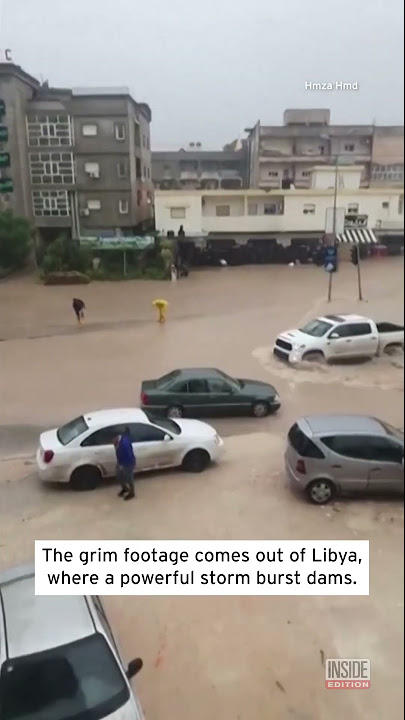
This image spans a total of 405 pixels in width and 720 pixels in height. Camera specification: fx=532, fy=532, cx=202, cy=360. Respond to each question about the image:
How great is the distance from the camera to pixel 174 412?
1.25 m

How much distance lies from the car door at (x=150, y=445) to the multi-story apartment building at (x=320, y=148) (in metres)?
0.60

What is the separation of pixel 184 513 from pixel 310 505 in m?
0.27

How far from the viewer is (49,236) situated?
1.14 m

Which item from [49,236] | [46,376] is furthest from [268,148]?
[46,376]

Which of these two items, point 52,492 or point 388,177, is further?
point 52,492

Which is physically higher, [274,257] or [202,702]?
[274,257]

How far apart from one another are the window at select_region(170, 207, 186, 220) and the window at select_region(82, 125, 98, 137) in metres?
0.22

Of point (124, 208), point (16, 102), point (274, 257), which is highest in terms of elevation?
point (16, 102)

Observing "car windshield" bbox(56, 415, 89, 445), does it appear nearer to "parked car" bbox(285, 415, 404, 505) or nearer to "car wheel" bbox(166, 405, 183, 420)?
"car wheel" bbox(166, 405, 183, 420)

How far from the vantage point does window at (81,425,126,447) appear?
122 cm

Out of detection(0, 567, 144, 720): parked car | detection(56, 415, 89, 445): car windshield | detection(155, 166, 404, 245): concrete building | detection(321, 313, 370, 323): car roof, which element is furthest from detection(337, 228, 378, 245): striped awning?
detection(0, 567, 144, 720): parked car

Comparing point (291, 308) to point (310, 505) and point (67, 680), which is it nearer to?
point (310, 505)

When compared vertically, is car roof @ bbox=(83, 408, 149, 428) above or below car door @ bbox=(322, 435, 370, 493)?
Result: above

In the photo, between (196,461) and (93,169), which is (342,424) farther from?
(93,169)
